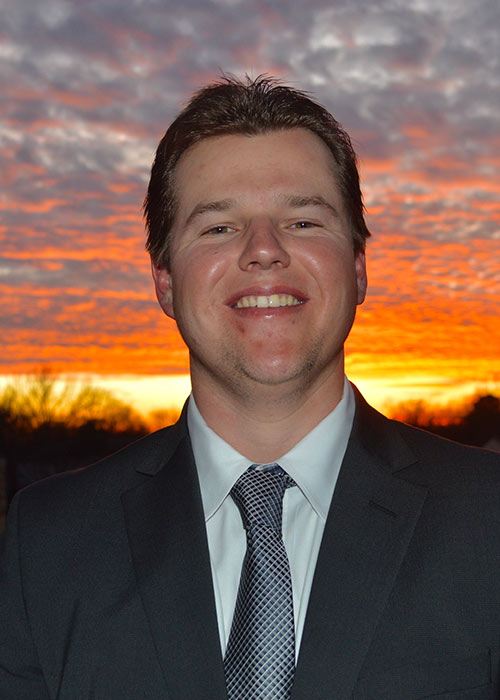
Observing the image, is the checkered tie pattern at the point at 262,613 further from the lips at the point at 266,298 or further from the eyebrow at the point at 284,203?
the eyebrow at the point at 284,203

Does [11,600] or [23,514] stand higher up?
[23,514]

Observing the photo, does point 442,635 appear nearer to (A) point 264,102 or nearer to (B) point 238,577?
(B) point 238,577

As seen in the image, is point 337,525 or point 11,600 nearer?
point 337,525

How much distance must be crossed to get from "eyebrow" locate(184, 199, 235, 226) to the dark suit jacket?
2.81ft

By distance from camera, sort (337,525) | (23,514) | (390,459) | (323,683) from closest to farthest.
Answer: (323,683), (337,525), (390,459), (23,514)

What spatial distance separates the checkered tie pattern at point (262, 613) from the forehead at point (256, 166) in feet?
3.71

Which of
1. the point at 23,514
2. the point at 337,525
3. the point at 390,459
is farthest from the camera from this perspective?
the point at 23,514

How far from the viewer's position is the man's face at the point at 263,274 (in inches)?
111

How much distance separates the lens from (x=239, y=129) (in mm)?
3119

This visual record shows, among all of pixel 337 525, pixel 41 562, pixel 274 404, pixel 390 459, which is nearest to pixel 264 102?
pixel 274 404

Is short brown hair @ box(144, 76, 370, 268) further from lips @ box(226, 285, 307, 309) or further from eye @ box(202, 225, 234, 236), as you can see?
lips @ box(226, 285, 307, 309)

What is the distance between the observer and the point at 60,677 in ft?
8.77

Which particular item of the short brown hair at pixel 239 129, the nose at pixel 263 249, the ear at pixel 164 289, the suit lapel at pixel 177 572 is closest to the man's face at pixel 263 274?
the nose at pixel 263 249

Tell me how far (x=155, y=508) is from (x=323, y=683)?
0.88 metres
